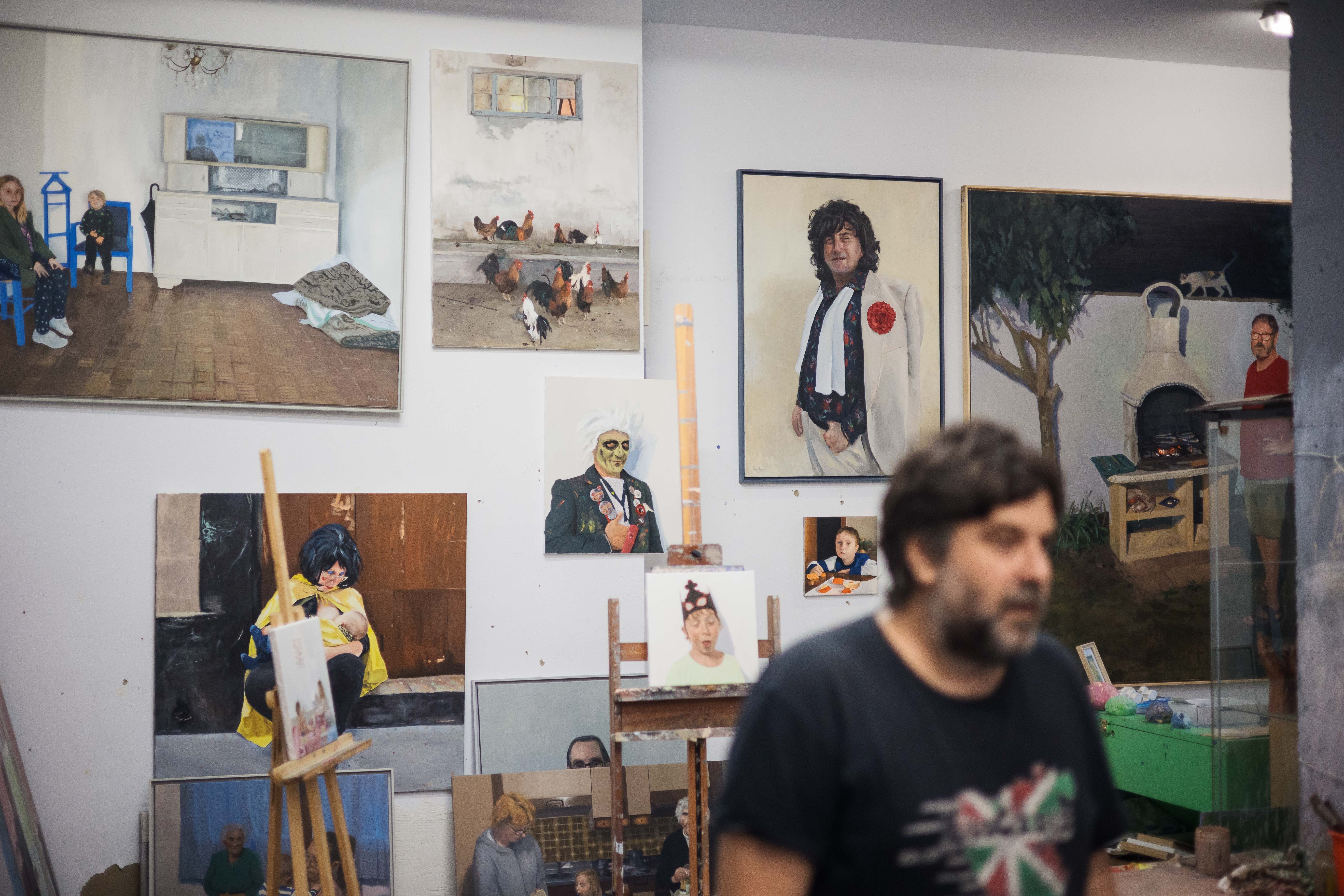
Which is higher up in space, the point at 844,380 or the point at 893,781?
the point at 844,380

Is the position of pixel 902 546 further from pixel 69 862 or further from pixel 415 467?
pixel 69 862

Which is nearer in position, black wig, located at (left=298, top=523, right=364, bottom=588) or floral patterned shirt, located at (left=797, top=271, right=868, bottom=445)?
black wig, located at (left=298, top=523, right=364, bottom=588)

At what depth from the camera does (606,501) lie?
3.86 m

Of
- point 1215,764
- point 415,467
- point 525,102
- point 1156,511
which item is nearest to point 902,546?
point 415,467

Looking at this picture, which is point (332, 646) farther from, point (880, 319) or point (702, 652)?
point (880, 319)

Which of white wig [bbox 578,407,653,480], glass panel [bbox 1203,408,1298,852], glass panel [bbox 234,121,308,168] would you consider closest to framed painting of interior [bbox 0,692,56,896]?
glass panel [bbox 234,121,308,168]

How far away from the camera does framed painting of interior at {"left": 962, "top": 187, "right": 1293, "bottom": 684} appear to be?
4.45 m

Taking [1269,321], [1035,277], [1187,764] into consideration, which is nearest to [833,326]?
[1035,277]

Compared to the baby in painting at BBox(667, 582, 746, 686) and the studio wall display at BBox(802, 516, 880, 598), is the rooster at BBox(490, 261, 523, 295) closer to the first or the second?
the baby in painting at BBox(667, 582, 746, 686)

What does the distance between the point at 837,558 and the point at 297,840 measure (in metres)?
2.32

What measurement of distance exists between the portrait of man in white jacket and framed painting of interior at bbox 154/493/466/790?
1486 mm

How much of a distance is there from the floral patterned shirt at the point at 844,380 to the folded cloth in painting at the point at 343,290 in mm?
1666

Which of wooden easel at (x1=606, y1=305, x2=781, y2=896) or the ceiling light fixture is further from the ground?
the ceiling light fixture

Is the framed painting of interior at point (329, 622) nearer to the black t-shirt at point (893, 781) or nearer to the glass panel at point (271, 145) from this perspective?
the glass panel at point (271, 145)
